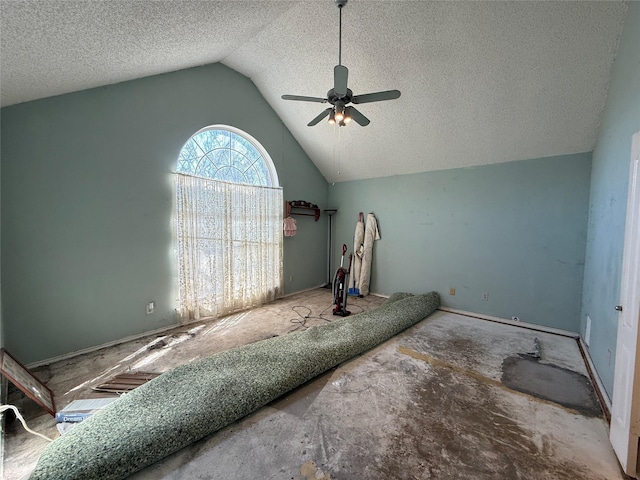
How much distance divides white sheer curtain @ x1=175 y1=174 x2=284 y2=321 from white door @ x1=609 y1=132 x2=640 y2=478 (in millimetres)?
4040

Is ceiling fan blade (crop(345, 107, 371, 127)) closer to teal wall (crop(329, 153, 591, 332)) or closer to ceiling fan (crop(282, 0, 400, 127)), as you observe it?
ceiling fan (crop(282, 0, 400, 127))

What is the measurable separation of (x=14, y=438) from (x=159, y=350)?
1165mm

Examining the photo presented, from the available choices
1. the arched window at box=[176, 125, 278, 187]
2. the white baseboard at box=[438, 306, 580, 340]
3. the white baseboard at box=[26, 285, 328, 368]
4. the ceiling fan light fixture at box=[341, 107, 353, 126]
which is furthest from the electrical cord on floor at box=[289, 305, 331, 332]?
the ceiling fan light fixture at box=[341, 107, 353, 126]

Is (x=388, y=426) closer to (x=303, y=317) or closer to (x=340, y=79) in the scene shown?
(x=303, y=317)

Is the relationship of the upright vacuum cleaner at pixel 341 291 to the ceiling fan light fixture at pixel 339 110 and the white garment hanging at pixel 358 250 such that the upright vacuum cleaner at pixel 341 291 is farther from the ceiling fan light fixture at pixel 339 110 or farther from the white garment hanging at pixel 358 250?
the ceiling fan light fixture at pixel 339 110

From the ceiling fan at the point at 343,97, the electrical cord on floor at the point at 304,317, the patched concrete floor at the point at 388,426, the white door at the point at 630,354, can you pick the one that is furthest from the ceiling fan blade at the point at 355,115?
the electrical cord on floor at the point at 304,317

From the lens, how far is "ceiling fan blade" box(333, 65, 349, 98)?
2209mm

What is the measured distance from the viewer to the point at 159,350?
8.96 feet

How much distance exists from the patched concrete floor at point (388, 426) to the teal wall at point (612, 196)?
1.64ft

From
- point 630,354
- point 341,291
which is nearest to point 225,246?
point 341,291

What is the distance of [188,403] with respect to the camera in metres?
1.63

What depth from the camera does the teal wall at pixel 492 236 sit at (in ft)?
10.8

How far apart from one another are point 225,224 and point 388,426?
10.7 ft

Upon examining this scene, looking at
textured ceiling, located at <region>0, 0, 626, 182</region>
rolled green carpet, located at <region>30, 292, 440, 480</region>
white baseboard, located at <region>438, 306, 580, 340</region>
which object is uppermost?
textured ceiling, located at <region>0, 0, 626, 182</region>
